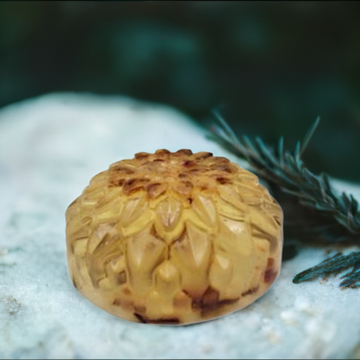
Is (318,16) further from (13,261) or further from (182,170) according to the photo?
(13,261)

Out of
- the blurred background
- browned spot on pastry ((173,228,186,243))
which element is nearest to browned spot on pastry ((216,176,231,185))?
browned spot on pastry ((173,228,186,243))

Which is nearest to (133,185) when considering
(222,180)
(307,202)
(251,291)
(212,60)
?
(222,180)

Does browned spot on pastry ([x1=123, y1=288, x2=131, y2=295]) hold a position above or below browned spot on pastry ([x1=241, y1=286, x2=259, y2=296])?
below

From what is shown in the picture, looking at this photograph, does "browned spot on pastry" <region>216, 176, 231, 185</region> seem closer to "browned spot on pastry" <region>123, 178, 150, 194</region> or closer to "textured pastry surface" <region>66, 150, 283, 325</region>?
"textured pastry surface" <region>66, 150, 283, 325</region>

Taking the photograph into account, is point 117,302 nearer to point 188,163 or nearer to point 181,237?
point 181,237

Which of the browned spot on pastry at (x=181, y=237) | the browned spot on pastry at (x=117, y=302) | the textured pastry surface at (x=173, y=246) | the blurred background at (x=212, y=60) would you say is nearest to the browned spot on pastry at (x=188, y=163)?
the textured pastry surface at (x=173, y=246)

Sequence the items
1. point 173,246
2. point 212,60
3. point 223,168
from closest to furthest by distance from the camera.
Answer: point 173,246, point 223,168, point 212,60
